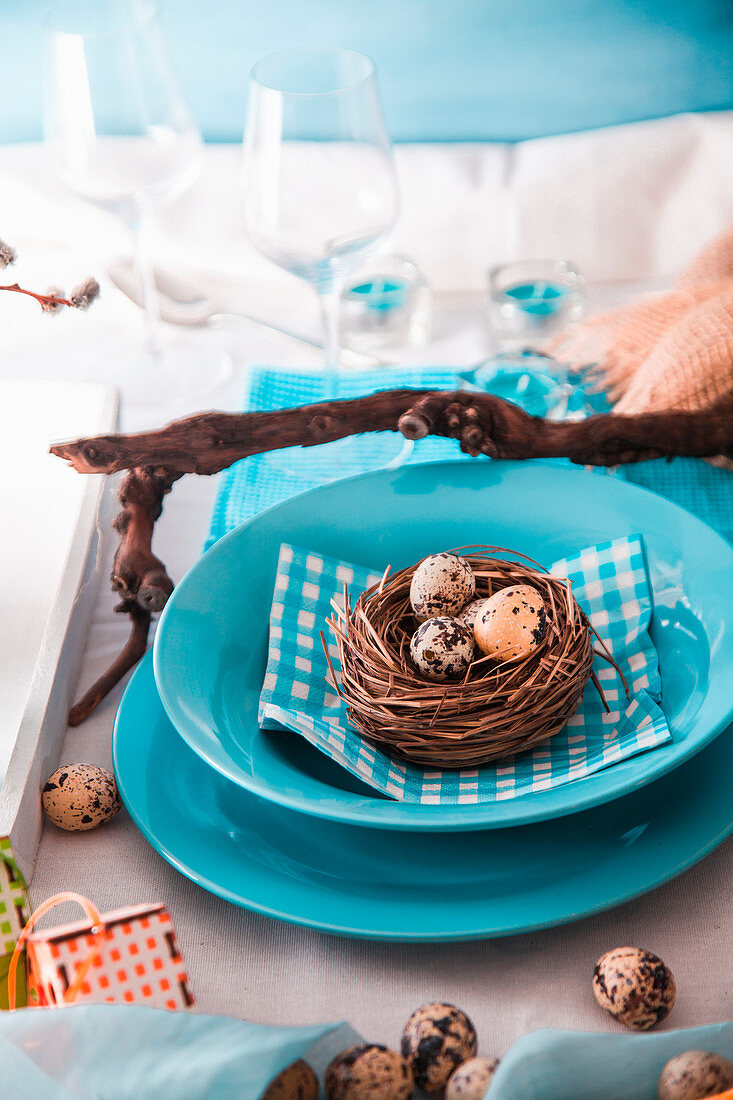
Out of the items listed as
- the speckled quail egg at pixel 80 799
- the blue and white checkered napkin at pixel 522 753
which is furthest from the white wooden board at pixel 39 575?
the blue and white checkered napkin at pixel 522 753

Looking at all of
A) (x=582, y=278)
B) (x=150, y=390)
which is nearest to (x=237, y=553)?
(x=150, y=390)

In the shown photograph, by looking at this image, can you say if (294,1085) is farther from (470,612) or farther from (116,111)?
(116,111)

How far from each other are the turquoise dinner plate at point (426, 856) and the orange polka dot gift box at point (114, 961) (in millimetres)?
70

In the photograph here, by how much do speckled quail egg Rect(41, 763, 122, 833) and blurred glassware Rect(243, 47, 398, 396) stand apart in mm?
398

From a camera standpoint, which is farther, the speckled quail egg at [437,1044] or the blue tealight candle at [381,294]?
the blue tealight candle at [381,294]

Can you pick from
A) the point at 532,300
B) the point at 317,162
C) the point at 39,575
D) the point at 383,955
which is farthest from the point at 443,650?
the point at 532,300

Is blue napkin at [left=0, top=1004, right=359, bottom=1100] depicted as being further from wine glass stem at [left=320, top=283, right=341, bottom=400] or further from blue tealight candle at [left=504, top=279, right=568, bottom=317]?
blue tealight candle at [left=504, top=279, right=568, bottom=317]

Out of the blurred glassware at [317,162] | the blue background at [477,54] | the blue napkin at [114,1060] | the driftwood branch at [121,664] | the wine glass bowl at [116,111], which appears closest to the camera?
the blue napkin at [114,1060]

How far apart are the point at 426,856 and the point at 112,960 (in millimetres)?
144

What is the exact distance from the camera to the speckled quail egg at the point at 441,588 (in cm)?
51

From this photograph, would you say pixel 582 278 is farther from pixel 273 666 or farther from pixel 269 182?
pixel 273 666

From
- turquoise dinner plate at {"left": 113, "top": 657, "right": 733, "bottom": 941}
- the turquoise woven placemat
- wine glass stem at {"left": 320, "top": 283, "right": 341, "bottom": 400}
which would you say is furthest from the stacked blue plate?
wine glass stem at {"left": 320, "top": 283, "right": 341, "bottom": 400}

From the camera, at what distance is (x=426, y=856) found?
427 millimetres

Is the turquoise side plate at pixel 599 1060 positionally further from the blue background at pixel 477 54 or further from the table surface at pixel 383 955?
the blue background at pixel 477 54
